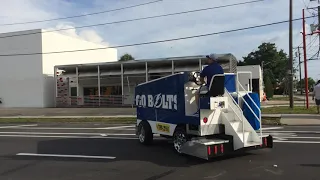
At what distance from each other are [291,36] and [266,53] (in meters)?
76.6

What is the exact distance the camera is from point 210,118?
8.94m

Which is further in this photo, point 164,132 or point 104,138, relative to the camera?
point 104,138

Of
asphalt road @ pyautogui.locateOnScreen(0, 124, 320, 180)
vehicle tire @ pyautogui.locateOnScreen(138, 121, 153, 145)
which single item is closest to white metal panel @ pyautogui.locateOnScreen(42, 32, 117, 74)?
asphalt road @ pyautogui.locateOnScreen(0, 124, 320, 180)

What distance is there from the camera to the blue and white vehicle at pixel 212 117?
8.63 metres

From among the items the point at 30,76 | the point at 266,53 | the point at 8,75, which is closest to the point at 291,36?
the point at 30,76

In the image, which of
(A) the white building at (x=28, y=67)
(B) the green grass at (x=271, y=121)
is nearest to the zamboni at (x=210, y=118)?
(B) the green grass at (x=271, y=121)

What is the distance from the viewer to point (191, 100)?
363 inches

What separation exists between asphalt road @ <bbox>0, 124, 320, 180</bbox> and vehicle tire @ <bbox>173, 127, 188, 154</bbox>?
26 cm

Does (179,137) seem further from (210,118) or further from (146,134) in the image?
(146,134)

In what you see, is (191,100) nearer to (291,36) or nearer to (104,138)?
(104,138)

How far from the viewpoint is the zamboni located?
8.62 meters

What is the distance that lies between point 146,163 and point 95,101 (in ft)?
95.5

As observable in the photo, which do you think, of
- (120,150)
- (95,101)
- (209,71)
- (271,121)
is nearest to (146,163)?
(120,150)

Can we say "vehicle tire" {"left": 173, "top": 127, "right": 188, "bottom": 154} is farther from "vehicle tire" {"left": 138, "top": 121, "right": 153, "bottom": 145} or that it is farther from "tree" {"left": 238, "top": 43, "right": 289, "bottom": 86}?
"tree" {"left": 238, "top": 43, "right": 289, "bottom": 86}
